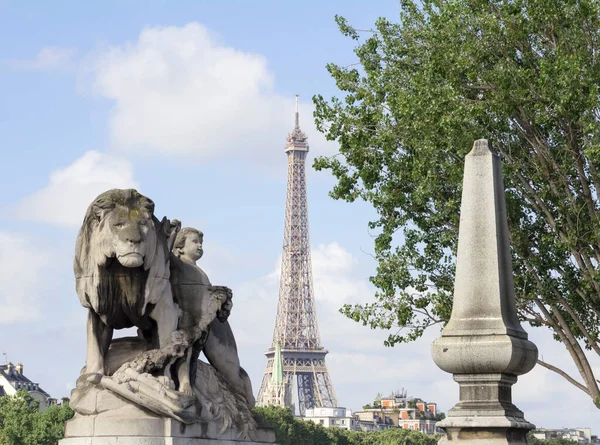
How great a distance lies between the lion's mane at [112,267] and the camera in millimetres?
11156

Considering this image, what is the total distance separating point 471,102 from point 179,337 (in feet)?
47.0

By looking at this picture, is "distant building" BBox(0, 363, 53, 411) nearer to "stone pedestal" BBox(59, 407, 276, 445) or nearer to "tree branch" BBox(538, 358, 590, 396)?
"tree branch" BBox(538, 358, 590, 396)

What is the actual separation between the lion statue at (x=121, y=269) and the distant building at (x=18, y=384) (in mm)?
120986

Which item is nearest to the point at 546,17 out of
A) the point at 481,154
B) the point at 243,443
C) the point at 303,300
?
the point at 481,154

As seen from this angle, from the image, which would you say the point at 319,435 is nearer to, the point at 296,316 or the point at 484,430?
the point at 296,316

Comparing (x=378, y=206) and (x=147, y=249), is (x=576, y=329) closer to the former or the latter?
(x=378, y=206)

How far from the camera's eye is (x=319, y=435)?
125 metres

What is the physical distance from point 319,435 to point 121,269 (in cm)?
11642

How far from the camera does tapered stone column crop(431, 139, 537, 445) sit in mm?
11844

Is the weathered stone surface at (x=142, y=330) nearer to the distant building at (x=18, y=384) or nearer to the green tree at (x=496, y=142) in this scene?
the green tree at (x=496, y=142)

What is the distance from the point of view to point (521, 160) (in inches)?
961

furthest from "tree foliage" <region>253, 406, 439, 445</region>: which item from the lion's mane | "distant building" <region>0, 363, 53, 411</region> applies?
the lion's mane

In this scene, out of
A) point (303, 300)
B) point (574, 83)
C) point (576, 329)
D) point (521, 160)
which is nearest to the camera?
point (574, 83)

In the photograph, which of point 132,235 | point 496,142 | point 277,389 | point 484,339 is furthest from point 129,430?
point 277,389
